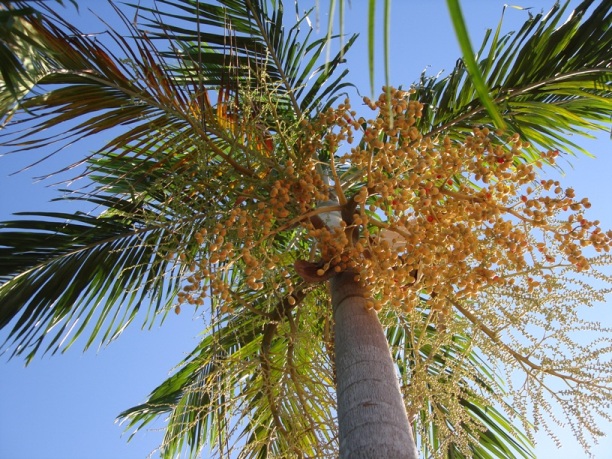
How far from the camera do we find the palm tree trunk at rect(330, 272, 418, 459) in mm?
1705

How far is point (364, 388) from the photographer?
1878 millimetres

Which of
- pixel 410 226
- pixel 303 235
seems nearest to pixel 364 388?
pixel 410 226

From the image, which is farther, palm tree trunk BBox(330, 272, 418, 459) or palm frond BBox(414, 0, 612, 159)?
palm frond BBox(414, 0, 612, 159)

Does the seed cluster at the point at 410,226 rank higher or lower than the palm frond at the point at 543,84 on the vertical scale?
lower

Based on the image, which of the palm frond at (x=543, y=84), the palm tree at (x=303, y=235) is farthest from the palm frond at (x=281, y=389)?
the palm frond at (x=543, y=84)

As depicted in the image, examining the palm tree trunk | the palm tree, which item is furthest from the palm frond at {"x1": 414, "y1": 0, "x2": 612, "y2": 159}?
the palm tree trunk

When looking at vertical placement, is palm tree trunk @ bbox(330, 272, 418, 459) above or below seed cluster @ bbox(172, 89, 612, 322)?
below

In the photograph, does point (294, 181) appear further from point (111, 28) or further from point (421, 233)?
point (111, 28)

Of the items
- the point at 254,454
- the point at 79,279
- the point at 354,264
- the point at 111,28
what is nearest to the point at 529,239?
the point at 354,264

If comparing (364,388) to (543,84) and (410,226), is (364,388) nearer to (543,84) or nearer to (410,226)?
(410,226)

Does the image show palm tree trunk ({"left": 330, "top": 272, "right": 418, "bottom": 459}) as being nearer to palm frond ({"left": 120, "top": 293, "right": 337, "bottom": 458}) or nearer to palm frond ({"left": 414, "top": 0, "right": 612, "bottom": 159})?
palm frond ({"left": 120, "top": 293, "right": 337, "bottom": 458})

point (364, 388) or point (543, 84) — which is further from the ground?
point (543, 84)

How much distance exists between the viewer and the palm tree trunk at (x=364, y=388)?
1705mm

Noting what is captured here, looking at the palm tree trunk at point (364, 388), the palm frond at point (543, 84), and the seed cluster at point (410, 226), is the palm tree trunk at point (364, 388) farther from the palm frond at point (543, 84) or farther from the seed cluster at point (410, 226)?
the palm frond at point (543, 84)
